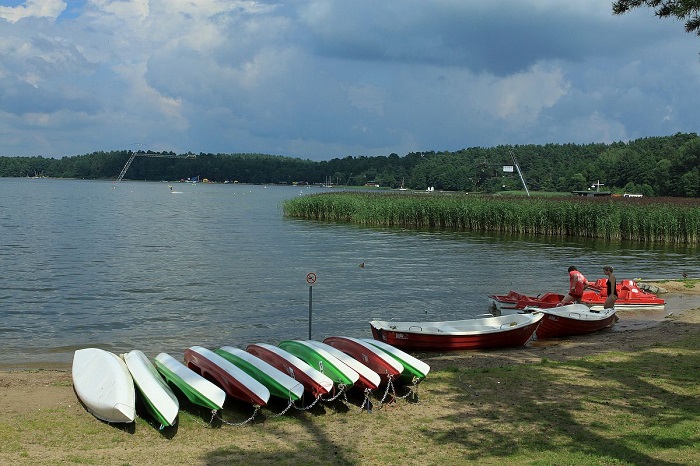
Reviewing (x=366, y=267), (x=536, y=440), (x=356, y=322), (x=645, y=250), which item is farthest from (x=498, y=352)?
(x=645, y=250)

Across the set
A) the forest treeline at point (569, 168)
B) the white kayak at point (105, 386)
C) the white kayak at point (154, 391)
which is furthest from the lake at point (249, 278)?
the forest treeline at point (569, 168)

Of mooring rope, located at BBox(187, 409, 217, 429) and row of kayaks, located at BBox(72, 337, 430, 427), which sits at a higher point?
row of kayaks, located at BBox(72, 337, 430, 427)

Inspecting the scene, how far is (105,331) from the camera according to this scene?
57.4ft

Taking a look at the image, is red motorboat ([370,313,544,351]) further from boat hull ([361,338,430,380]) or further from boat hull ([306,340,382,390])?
boat hull ([306,340,382,390])

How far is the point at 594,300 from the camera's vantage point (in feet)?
65.5

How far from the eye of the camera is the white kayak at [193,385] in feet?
31.6

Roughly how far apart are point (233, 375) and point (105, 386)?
178 centimetres

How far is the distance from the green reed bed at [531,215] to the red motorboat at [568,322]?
88.0 ft

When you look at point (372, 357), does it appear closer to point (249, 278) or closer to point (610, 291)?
point (610, 291)

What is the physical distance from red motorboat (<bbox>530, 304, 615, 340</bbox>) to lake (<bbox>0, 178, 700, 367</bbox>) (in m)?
3.52

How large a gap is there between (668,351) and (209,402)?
8805 millimetres

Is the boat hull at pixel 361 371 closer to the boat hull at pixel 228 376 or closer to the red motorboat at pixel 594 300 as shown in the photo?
the boat hull at pixel 228 376

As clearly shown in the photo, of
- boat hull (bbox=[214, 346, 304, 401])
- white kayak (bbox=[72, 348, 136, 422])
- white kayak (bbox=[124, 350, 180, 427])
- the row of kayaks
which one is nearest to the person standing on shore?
the row of kayaks

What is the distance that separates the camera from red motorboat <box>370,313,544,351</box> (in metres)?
14.8
